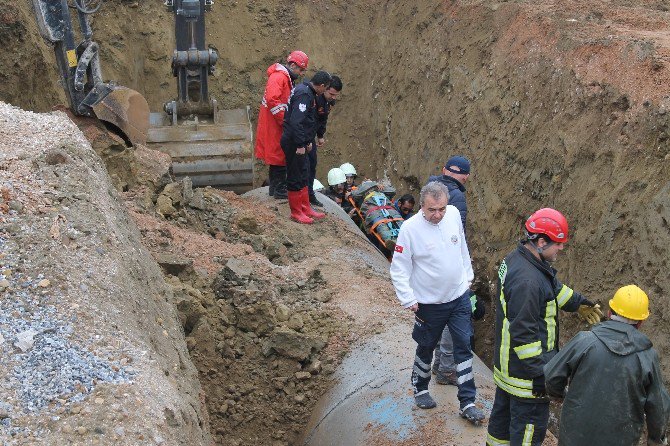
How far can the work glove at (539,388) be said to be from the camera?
581cm

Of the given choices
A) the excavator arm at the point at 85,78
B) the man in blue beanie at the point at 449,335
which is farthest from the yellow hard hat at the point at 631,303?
the excavator arm at the point at 85,78

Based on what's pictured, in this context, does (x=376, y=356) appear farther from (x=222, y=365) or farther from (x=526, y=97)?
(x=526, y=97)

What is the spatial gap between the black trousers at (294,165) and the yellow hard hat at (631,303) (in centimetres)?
618

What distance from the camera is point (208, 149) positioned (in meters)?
13.0

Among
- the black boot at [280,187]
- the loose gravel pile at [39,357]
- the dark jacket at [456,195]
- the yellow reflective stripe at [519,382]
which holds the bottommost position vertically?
the black boot at [280,187]

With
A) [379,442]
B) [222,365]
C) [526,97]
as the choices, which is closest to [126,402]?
[379,442]

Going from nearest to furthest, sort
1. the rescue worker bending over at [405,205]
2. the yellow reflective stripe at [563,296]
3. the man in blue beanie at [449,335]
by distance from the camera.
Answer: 1. the yellow reflective stripe at [563,296]
2. the man in blue beanie at [449,335]
3. the rescue worker bending over at [405,205]

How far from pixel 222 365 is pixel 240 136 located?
5539 millimetres

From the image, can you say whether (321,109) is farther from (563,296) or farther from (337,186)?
(563,296)

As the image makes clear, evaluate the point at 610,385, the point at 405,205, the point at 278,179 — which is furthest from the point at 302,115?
the point at 610,385

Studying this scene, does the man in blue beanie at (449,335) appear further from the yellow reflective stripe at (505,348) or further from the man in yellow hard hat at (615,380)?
the man in yellow hard hat at (615,380)

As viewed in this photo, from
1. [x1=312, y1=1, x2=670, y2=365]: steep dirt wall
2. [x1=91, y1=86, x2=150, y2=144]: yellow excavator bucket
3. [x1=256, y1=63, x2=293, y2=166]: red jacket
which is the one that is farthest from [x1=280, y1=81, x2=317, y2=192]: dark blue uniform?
[x1=312, y1=1, x2=670, y2=365]: steep dirt wall

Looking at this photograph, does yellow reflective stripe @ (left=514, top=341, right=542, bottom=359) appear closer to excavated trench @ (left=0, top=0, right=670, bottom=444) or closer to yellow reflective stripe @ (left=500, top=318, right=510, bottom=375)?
yellow reflective stripe @ (left=500, top=318, right=510, bottom=375)

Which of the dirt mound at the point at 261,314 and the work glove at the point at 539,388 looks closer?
the work glove at the point at 539,388
